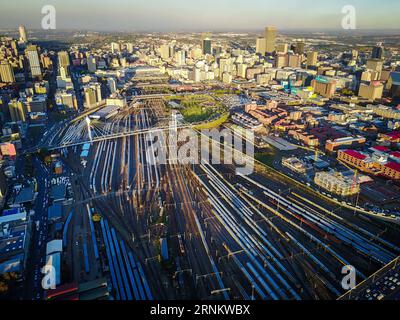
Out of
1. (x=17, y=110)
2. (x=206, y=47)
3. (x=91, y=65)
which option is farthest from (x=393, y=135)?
(x=206, y=47)

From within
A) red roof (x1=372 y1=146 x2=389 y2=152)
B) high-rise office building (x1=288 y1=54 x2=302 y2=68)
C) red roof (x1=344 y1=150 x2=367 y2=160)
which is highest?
high-rise office building (x1=288 y1=54 x2=302 y2=68)

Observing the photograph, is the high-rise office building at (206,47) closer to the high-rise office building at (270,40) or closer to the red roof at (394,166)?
the high-rise office building at (270,40)

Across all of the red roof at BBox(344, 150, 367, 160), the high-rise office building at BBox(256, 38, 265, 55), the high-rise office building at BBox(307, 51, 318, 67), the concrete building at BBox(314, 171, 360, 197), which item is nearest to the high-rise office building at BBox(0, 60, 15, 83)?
the concrete building at BBox(314, 171, 360, 197)

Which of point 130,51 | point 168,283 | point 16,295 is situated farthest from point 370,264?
point 130,51

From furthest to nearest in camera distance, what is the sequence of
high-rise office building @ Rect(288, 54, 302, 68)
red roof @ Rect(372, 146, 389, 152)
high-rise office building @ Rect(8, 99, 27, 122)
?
1. high-rise office building @ Rect(288, 54, 302, 68)
2. high-rise office building @ Rect(8, 99, 27, 122)
3. red roof @ Rect(372, 146, 389, 152)

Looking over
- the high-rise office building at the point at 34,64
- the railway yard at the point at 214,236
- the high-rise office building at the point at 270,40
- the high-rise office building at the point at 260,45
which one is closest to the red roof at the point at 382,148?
the railway yard at the point at 214,236

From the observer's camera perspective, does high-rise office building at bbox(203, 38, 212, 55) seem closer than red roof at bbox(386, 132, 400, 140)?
No

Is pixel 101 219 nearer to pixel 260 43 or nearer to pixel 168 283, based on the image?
pixel 168 283

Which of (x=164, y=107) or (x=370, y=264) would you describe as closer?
(x=370, y=264)

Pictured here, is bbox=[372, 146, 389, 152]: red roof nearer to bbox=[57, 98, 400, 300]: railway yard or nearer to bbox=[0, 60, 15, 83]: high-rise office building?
bbox=[57, 98, 400, 300]: railway yard
